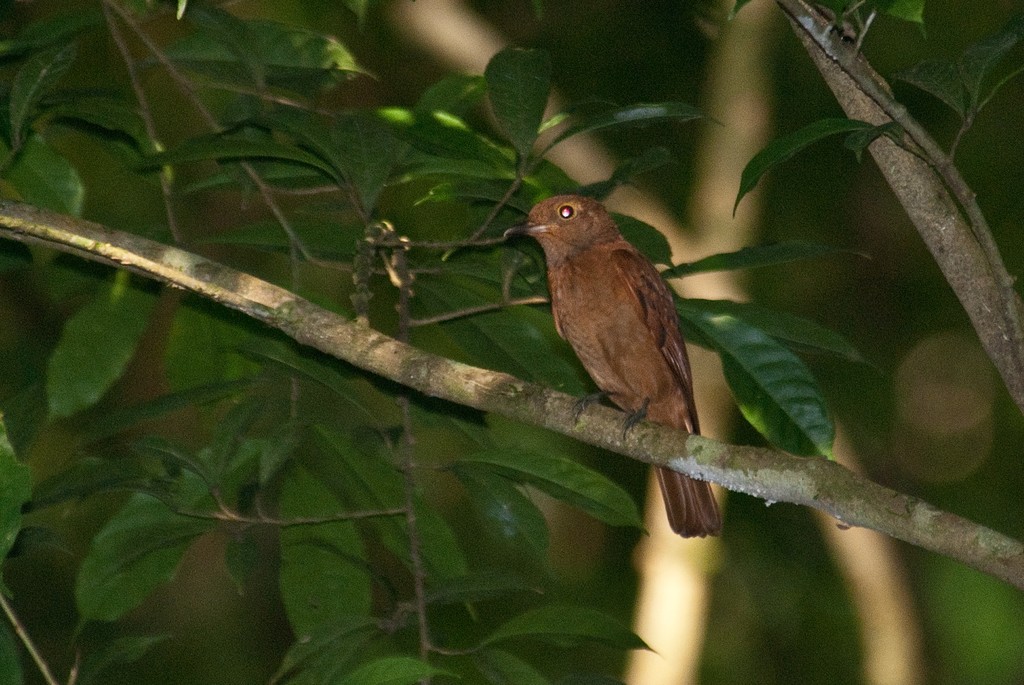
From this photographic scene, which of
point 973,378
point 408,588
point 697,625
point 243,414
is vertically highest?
point 973,378

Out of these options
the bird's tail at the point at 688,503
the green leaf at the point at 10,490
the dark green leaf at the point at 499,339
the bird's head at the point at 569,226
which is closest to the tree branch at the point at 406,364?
the dark green leaf at the point at 499,339

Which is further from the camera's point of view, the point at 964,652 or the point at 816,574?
the point at 816,574

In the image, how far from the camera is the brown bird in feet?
14.0

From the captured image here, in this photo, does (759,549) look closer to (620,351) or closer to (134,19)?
(620,351)

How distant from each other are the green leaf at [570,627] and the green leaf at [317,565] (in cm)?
49

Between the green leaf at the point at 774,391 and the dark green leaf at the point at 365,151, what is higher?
the dark green leaf at the point at 365,151

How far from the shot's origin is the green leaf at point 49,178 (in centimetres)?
351

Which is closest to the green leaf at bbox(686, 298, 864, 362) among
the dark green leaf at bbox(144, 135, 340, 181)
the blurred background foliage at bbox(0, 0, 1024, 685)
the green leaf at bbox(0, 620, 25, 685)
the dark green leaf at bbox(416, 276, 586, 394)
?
the dark green leaf at bbox(416, 276, 586, 394)

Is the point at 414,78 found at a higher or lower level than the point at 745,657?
higher

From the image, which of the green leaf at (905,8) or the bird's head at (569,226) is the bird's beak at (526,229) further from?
the green leaf at (905,8)

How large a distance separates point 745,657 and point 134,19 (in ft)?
20.5

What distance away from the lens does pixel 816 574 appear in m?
7.83

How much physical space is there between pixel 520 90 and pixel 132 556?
154 centimetres

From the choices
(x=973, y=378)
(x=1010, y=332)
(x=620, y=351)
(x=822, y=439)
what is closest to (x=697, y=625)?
(x=620, y=351)
